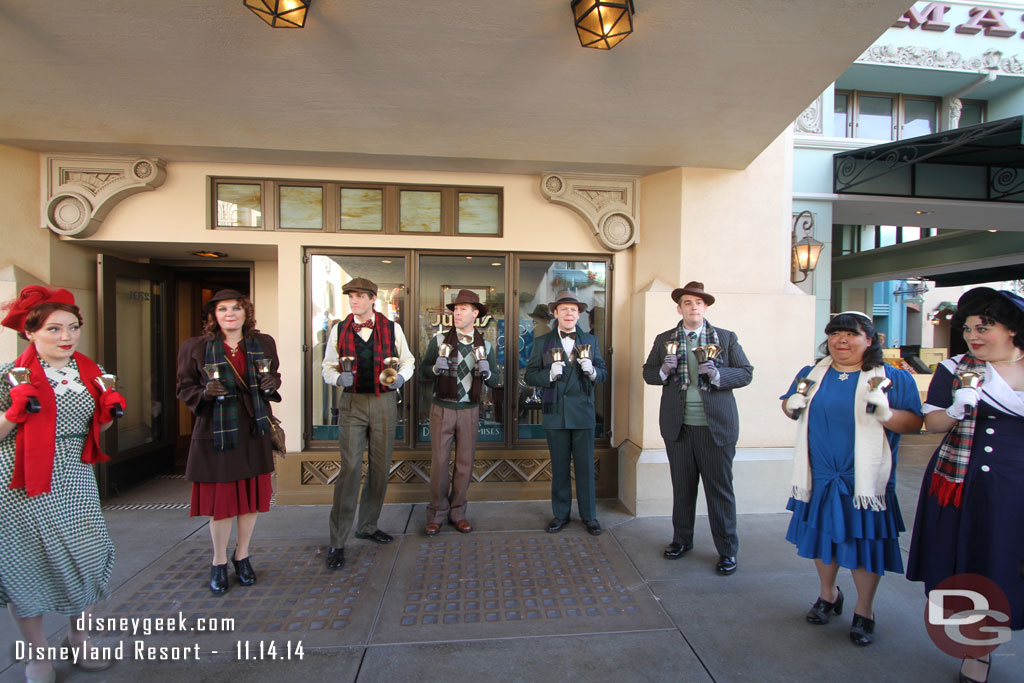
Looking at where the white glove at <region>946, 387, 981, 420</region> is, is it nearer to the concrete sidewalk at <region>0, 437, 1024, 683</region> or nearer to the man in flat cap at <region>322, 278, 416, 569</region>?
the concrete sidewalk at <region>0, 437, 1024, 683</region>

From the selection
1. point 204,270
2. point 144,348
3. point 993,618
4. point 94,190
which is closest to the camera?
point 993,618

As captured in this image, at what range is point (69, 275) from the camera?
4836mm

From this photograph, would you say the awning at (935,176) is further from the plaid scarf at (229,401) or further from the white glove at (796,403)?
the plaid scarf at (229,401)

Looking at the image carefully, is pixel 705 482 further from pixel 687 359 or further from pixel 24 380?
pixel 24 380

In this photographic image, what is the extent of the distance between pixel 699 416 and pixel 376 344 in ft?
8.66

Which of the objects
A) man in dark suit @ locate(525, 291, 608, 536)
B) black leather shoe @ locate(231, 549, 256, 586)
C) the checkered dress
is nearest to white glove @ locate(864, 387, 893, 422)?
man in dark suit @ locate(525, 291, 608, 536)

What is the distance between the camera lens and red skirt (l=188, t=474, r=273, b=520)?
3.22m

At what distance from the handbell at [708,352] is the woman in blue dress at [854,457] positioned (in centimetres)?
71

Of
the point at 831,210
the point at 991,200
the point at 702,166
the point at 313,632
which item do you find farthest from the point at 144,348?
the point at 991,200

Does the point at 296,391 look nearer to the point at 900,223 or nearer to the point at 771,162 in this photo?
the point at 771,162

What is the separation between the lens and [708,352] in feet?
11.9

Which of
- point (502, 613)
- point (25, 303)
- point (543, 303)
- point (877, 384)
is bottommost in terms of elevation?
point (502, 613)

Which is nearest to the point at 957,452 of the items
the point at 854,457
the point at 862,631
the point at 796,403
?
the point at 854,457

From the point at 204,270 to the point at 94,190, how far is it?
1.76m
